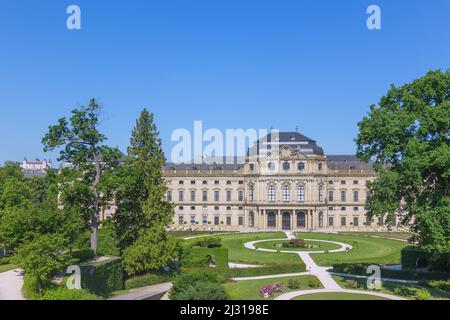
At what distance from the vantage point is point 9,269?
35.6m

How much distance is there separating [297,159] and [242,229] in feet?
58.8

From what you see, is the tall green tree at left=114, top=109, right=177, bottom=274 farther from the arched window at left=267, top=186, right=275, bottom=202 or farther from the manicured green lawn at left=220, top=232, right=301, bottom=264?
the arched window at left=267, top=186, right=275, bottom=202

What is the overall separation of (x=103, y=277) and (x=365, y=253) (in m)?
34.9

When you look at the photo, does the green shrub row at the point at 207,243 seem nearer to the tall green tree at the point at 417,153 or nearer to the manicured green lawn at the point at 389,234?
the tall green tree at the point at 417,153

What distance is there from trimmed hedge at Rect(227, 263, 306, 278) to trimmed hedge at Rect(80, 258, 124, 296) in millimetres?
10198

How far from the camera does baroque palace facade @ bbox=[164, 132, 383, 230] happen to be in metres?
83.8

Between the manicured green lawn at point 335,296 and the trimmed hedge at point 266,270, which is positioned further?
the trimmed hedge at point 266,270

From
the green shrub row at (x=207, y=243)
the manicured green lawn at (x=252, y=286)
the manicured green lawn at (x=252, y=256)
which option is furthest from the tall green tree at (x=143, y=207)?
the manicured green lawn at (x=252, y=256)

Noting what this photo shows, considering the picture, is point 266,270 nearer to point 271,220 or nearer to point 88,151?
point 88,151

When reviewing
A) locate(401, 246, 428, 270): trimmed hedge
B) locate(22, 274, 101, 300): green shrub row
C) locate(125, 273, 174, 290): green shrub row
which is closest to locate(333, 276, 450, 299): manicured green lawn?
locate(401, 246, 428, 270): trimmed hedge

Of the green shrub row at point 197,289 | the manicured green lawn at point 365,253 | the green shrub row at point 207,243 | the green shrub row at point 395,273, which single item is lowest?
the manicured green lawn at point 365,253

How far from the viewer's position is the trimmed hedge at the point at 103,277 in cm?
2961

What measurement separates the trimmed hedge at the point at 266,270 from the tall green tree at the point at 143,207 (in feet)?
21.0
